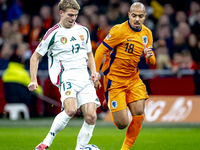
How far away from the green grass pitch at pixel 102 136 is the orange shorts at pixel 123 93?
95 cm

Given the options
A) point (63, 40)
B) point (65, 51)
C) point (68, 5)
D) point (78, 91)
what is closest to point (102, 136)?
point (78, 91)

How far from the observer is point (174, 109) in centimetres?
1194

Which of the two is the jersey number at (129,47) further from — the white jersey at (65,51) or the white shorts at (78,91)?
the white shorts at (78,91)

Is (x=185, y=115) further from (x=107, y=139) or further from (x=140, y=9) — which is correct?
(x=140, y=9)

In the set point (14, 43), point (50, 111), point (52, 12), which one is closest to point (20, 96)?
point (50, 111)

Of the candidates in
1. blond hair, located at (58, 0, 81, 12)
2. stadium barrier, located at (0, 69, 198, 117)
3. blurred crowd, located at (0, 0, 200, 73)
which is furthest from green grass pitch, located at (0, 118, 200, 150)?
blond hair, located at (58, 0, 81, 12)

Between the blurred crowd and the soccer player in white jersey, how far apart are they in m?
6.61

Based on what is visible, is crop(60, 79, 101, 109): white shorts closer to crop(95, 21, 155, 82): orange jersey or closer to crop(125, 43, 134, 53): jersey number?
crop(95, 21, 155, 82): orange jersey

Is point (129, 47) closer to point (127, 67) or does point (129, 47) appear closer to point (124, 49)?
point (124, 49)

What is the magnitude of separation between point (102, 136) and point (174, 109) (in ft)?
10.8

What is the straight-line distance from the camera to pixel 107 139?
8992 millimetres

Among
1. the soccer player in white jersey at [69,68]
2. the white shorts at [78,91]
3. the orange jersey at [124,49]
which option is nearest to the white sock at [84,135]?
the soccer player in white jersey at [69,68]

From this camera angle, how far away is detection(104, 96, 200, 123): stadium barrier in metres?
11.9

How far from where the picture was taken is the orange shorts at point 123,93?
7.08 meters
